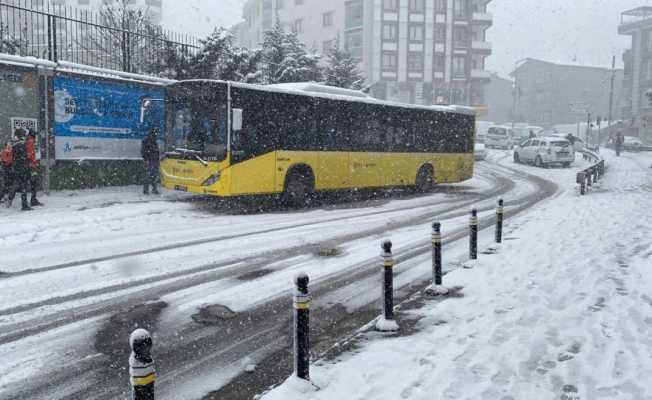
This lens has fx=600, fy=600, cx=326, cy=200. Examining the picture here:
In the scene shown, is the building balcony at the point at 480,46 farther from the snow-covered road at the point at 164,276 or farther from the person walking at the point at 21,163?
the person walking at the point at 21,163

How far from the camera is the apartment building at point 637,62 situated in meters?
75.9

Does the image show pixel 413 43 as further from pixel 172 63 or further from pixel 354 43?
pixel 172 63

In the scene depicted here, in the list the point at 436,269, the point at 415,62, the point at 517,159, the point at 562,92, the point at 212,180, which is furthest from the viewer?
the point at 562,92

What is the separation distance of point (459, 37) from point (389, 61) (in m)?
9.35

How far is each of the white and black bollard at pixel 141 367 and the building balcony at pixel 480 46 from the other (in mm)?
73795

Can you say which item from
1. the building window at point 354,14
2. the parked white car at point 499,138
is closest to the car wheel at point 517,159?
the parked white car at point 499,138

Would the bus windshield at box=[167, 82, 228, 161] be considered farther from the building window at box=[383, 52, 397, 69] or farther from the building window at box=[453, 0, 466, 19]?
the building window at box=[453, 0, 466, 19]

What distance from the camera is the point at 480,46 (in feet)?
236

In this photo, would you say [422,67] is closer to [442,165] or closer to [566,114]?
[566,114]

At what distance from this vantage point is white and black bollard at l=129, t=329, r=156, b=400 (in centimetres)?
311

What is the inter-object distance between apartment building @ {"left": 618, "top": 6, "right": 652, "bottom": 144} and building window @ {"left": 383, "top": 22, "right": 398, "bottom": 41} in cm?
3062

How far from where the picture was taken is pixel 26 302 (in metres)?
6.98

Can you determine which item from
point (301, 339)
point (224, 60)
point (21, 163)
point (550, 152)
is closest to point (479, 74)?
point (550, 152)

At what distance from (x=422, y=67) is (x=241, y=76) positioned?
49633 millimetres
